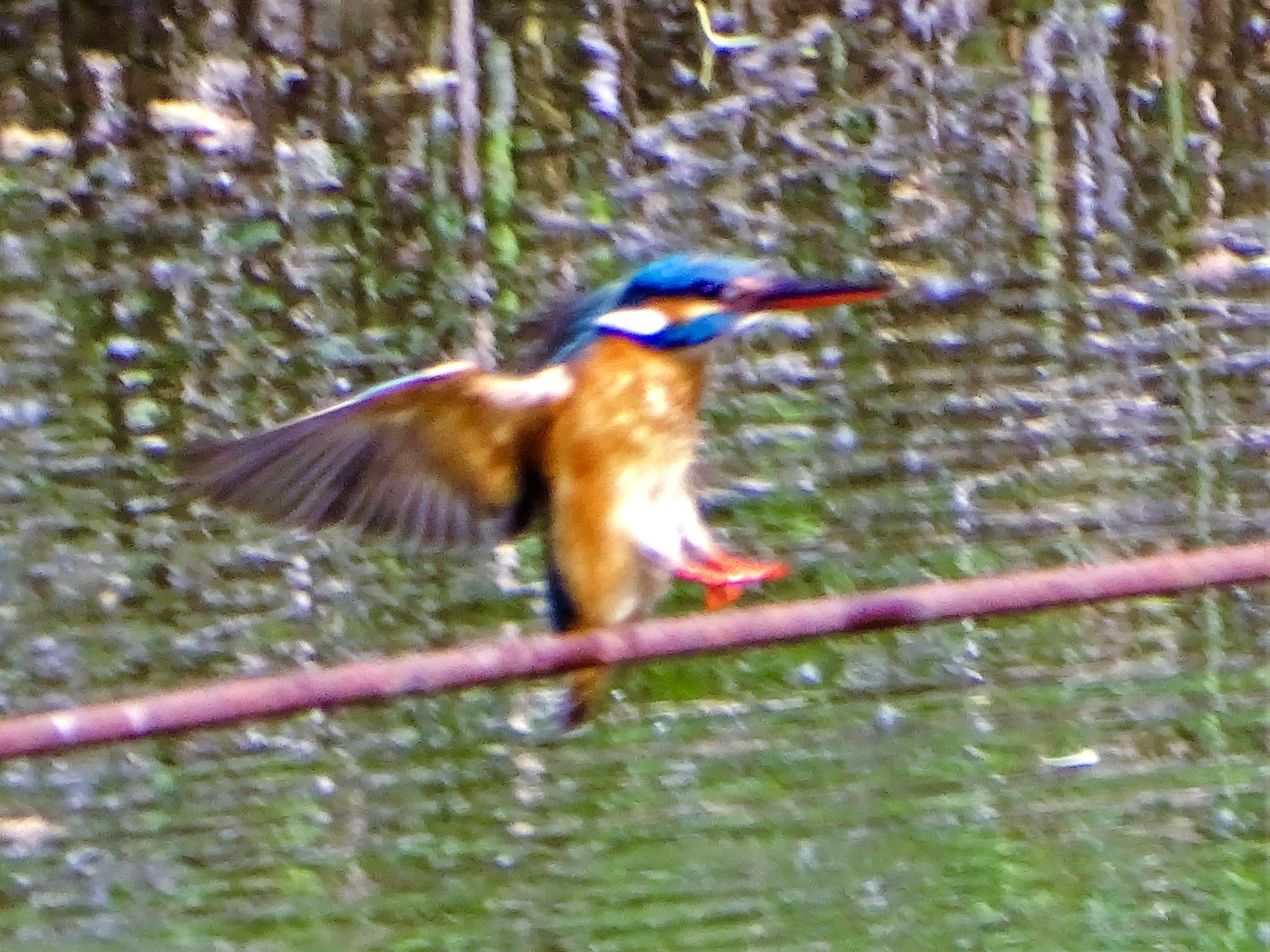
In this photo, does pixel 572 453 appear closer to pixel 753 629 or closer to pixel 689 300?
pixel 689 300

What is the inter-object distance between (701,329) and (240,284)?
246 mm

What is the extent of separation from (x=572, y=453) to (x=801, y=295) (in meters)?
0.13

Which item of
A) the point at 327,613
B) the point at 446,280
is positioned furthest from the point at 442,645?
the point at 446,280

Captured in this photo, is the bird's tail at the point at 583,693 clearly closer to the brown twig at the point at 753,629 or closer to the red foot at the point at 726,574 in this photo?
the red foot at the point at 726,574

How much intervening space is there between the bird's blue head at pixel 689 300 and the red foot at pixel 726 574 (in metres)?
0.11

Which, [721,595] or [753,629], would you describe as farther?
[721,595]

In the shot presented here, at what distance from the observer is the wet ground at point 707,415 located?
70 cm

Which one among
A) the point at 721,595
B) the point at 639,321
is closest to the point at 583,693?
the point at 721,595

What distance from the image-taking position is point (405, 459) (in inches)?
23.9

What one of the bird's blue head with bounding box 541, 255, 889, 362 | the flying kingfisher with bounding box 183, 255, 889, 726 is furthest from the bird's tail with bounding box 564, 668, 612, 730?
the bird's blue head with bounding box 541, 255, 889, 362

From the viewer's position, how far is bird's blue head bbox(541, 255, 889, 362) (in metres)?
0.63

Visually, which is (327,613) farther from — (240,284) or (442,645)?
(240,284)

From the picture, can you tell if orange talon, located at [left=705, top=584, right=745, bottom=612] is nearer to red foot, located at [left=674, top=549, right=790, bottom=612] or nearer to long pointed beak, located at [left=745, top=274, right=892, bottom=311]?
red foot, located at [left=674, top=549, right=790, bottom=612]

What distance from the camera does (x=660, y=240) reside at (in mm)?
715
